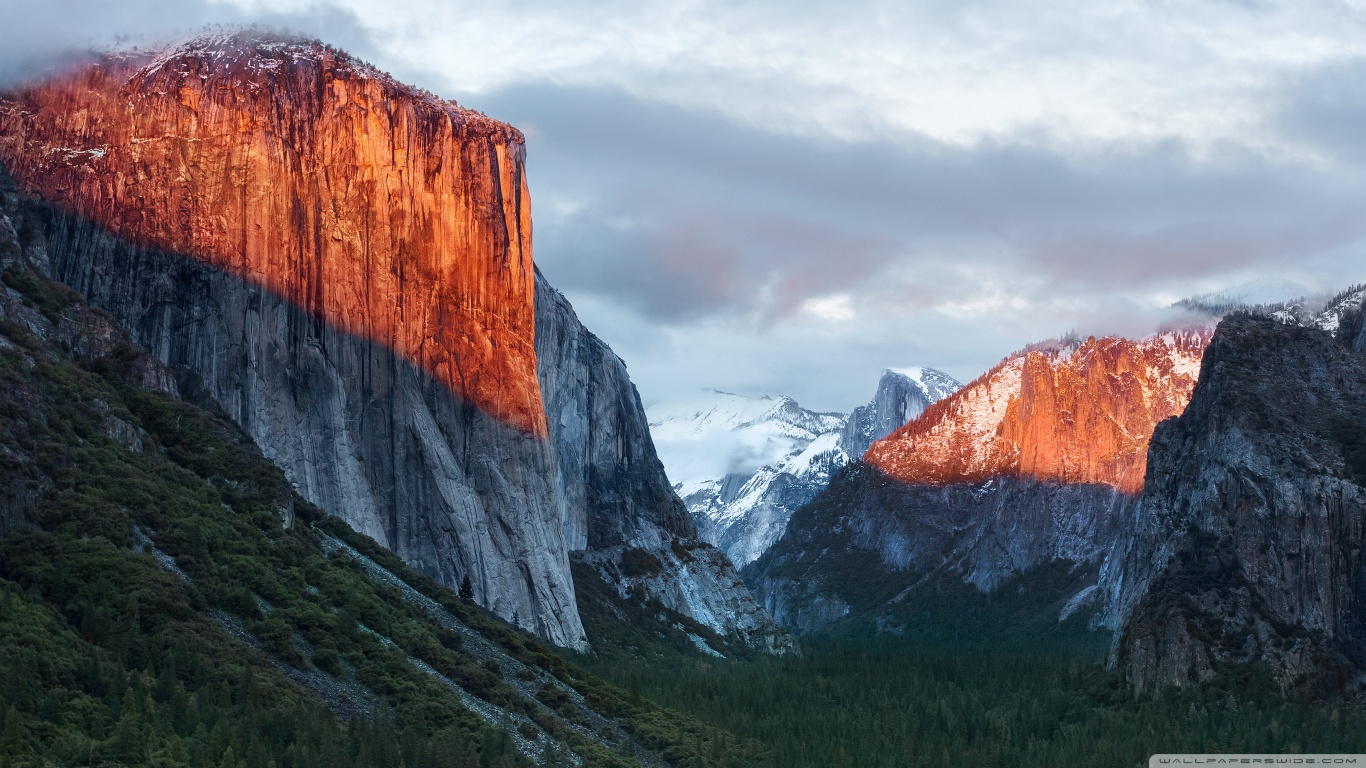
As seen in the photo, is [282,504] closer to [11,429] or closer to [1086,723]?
[11,429]

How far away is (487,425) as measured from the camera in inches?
6850

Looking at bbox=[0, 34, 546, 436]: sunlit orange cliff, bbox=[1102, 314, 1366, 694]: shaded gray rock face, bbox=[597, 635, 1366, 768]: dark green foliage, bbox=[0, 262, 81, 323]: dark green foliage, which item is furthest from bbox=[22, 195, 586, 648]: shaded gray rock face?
bbox=[1102, 314, 1366, 694]: shaded gray rock face

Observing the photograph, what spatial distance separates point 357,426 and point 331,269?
50.3 ft

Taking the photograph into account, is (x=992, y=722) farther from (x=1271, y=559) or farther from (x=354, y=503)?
(x=354, y=503)

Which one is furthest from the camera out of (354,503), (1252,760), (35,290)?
(354,503)

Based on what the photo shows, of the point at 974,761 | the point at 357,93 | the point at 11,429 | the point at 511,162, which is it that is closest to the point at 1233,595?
the point at 974,761

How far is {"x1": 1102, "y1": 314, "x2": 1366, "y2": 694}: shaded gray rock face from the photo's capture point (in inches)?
7008

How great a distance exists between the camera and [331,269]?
160750mm

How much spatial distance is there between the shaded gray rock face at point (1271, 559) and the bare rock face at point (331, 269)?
66359mm

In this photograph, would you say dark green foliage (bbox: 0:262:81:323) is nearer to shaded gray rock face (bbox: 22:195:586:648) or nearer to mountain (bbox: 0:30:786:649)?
mountain (bbox: 0:30:786:649)

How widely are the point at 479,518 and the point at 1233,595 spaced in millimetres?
82840

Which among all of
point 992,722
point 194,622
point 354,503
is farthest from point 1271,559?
point 194,622

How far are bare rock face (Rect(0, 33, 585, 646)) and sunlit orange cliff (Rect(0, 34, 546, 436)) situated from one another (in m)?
0.20

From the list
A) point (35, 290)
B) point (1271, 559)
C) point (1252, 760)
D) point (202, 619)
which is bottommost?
point (1252, 760)
